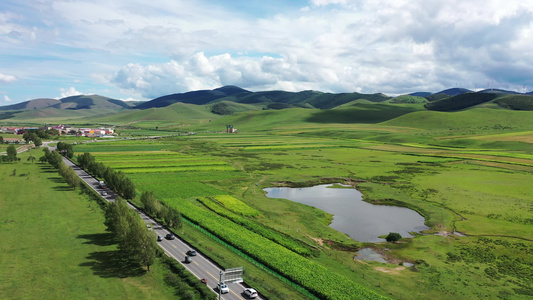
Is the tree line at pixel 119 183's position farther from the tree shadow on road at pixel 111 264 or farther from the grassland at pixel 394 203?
the tree shadow on road at pixel 111 264

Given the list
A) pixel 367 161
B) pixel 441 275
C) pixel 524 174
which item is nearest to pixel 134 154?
pixel 367 161

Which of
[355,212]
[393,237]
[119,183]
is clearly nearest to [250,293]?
[393,237]

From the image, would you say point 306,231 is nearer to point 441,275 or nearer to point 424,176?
point 441,275

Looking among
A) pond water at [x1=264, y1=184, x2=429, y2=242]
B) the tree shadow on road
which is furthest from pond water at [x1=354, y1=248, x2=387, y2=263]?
the tree shadow on road

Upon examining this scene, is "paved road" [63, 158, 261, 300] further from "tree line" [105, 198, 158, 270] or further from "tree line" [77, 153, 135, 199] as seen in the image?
"tree line" [77, 153, 135, 199]

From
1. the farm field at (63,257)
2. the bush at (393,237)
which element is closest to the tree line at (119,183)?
the farm field at (63,257)
